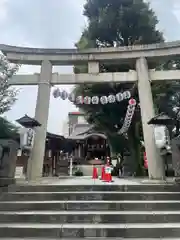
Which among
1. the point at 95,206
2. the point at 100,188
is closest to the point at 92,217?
the point at 95,206

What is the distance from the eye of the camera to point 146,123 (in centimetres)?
850

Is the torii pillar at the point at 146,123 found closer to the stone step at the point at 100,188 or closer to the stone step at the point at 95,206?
the stone step at the point at 100,188

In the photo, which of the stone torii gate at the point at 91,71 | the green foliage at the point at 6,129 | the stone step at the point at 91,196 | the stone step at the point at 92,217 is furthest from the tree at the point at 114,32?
the stone step at the point at 92,217

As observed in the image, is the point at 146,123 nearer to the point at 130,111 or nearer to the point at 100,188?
the point at 130,111

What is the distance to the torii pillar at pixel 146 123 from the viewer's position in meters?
8.01

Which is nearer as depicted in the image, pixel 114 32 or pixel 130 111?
pixel 130 111

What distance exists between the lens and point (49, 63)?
9320mm

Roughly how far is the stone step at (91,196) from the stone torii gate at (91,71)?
2.95 metres

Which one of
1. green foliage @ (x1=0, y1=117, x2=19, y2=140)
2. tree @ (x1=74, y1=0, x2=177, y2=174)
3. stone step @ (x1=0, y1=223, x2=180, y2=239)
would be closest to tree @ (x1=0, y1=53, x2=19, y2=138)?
green foliage @ (x1=0, y1=117, x2=19, y2=140)

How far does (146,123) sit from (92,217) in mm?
4811

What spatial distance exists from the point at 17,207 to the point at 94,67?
625 centimetres

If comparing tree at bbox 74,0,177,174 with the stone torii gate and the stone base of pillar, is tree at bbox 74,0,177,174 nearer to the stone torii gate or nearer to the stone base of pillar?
the stone torii gate

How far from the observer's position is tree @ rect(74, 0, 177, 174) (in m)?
12.9

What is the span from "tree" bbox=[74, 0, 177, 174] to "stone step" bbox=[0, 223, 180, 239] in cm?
914
